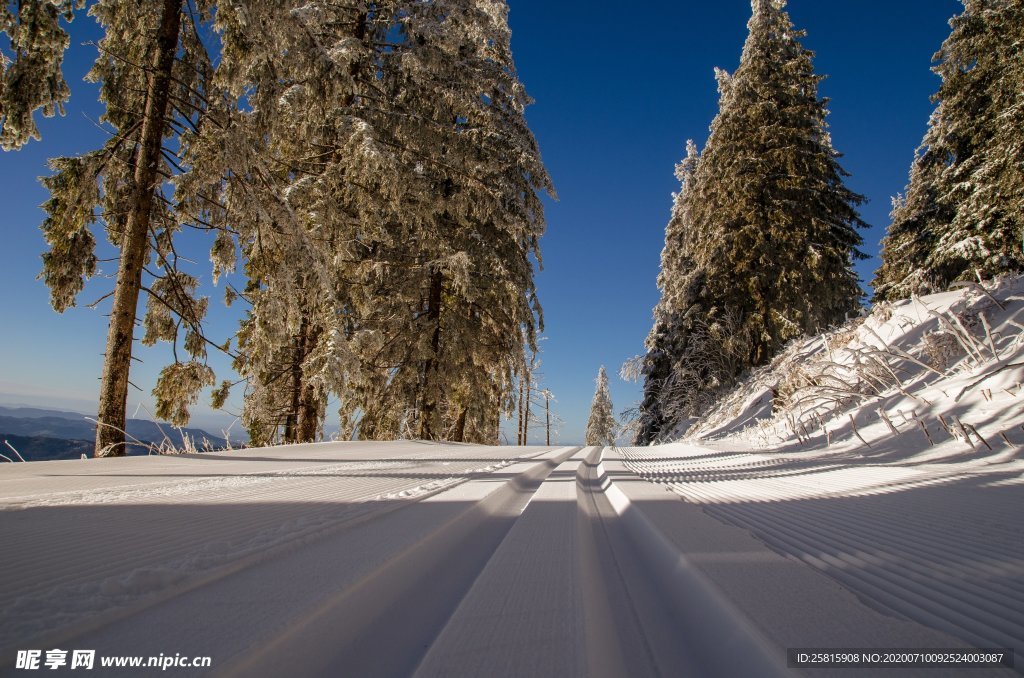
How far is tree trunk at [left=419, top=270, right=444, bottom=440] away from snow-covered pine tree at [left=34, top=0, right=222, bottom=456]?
4.12 meters

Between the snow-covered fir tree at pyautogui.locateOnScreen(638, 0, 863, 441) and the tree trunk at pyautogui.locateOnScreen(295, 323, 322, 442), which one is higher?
the snow-covered fir tree at pyautogui.locateOnScreen(638, 0, 863, 441)

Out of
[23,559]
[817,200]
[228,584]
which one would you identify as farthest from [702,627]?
[817,200]

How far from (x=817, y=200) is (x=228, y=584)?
14.1 meters

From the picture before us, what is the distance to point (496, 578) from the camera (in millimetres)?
1143

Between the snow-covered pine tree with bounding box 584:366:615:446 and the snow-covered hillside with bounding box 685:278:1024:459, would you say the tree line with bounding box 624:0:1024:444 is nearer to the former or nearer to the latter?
the snow-covered hillside with bounding box 685:278:1024:459

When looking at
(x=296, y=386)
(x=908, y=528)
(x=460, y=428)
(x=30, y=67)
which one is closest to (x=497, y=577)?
(x=908, y=528)

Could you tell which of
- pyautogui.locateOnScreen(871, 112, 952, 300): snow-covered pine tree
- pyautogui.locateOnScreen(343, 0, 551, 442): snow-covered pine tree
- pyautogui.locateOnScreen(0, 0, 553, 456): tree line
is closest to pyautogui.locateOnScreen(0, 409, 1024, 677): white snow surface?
pyautogui.locateOnScreen(0, 0, 553, 456): tree line

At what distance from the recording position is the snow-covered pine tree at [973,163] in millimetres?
10375

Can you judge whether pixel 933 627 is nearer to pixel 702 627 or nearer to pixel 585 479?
pixel 702 627

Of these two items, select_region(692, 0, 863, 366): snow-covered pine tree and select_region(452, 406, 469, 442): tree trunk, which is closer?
select_region(692, 0, 863, 366): snow-covered pine tree

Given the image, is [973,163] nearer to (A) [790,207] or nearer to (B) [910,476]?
(A) [790,207]

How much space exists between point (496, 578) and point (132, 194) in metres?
6.16

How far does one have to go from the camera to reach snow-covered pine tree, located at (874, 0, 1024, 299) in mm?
10375

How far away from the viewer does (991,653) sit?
672 millimetres
